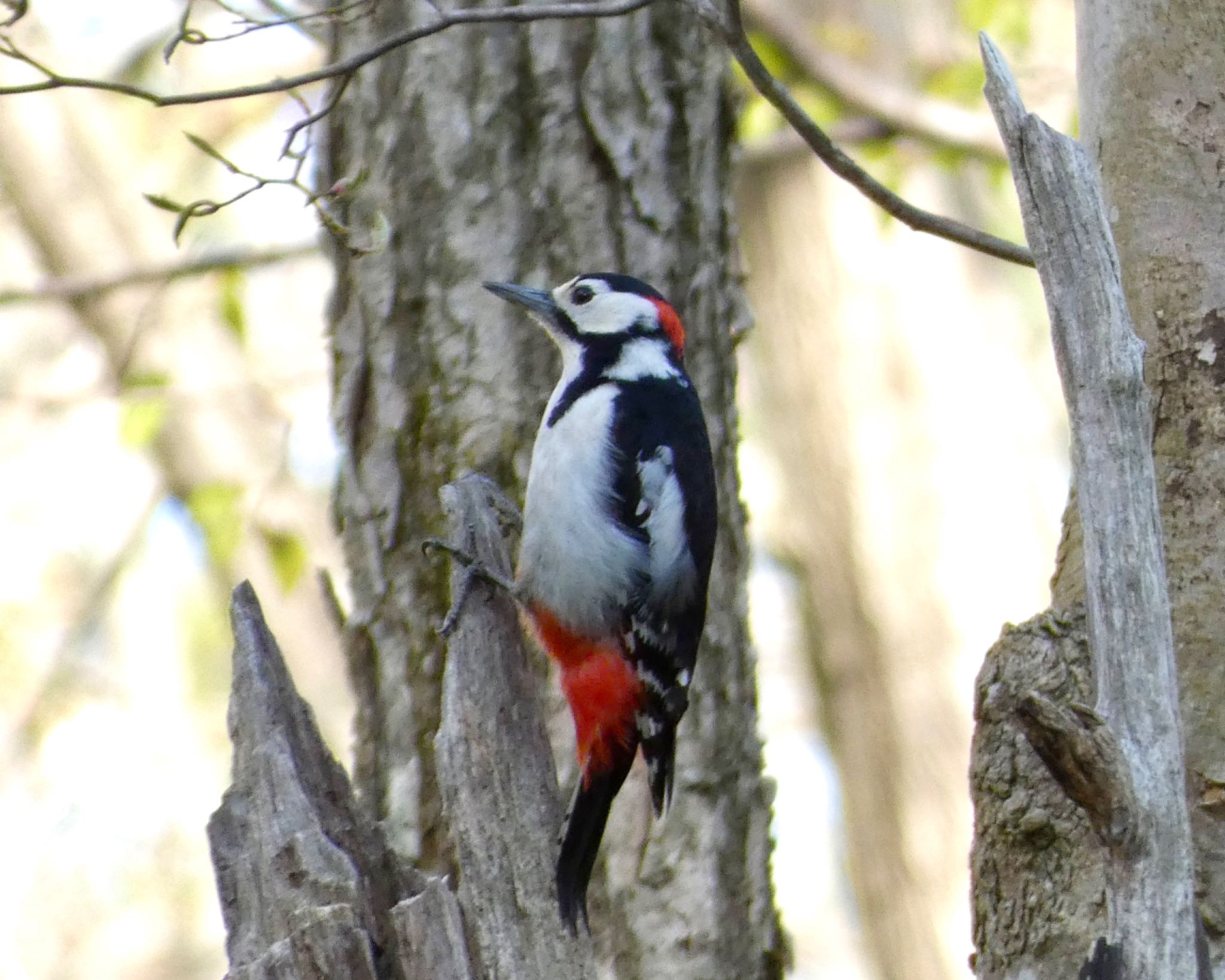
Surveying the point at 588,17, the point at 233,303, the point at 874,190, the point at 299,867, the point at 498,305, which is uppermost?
the point at 233,303

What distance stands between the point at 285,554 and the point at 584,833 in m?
1.99

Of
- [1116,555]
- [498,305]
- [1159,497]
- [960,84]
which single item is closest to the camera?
[1116,555]

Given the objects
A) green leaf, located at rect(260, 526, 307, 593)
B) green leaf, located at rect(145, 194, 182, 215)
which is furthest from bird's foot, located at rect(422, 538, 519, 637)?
green leaf, located at rect(260, 526, 307, 593)

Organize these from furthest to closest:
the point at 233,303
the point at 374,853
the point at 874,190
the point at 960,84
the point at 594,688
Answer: the point at 960,84 < the point at 233,303 < the point at 594,688 < the point at 874,190 < the point at 374,853

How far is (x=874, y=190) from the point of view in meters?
2.69

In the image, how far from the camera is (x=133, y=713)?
10.1 metres

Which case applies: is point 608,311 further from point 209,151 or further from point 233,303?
point 233,303

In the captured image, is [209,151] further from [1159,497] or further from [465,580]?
[1159,497]

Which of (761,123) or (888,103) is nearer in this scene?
(888,103)

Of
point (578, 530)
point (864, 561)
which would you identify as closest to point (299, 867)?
point (578, 530)

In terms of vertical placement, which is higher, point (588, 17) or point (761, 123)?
point (761, 123)

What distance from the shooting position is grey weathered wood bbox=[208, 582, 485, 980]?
2051 millimetres

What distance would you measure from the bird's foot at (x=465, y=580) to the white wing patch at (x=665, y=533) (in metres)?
0.31

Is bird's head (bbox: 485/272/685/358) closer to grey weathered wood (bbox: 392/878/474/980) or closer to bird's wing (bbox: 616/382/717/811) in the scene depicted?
bird's wing (bbox: 616/382/717/811)
